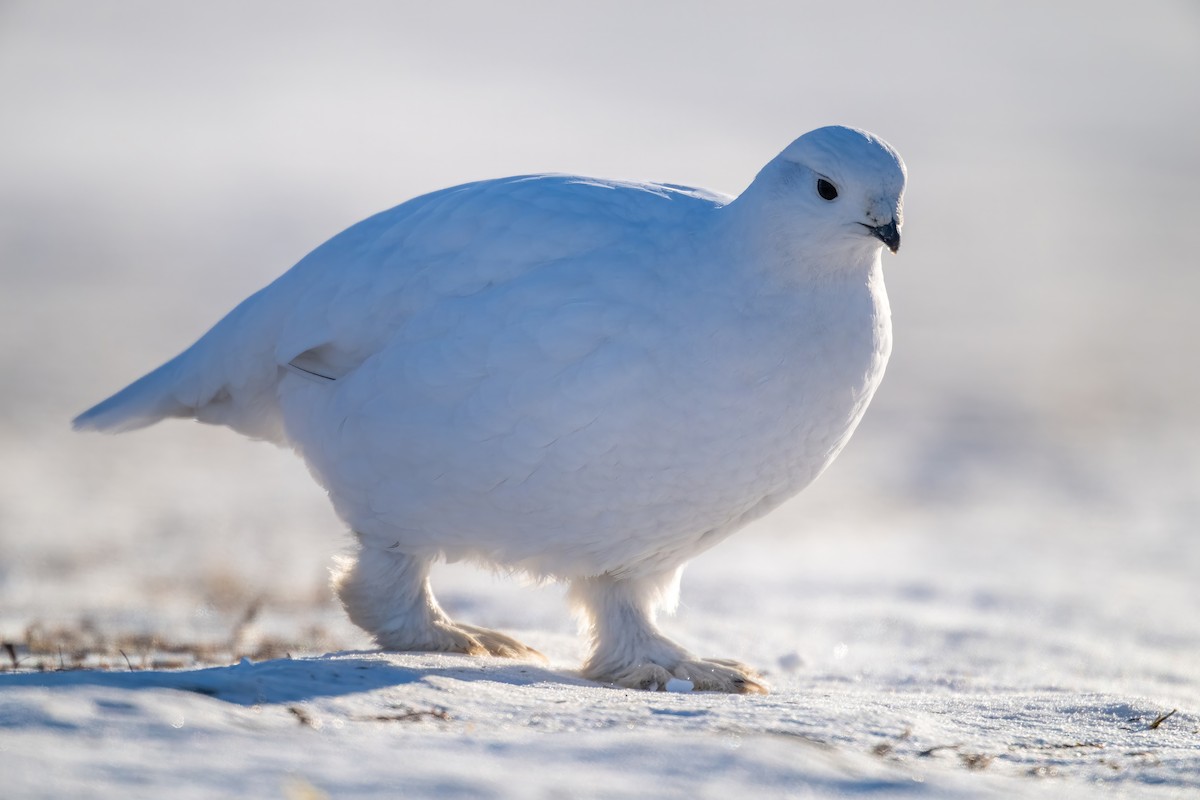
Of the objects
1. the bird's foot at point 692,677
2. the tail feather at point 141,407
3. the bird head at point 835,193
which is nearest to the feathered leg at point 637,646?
the bird's foot at point 692,677

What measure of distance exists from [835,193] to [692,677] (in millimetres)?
1346

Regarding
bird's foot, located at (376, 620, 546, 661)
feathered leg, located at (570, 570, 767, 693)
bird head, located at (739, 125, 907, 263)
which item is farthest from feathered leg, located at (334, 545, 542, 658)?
bird head, located at (739, 125, 907, 263)

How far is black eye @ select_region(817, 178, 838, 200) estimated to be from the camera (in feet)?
10.3

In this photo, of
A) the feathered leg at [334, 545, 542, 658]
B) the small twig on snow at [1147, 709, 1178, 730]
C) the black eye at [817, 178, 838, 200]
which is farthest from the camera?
the feathered leg at [334, 545, 542, 658]

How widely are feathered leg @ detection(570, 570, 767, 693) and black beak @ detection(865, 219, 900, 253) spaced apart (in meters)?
1.16

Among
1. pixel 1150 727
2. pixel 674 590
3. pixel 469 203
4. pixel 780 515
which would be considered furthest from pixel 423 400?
pixel 780 515

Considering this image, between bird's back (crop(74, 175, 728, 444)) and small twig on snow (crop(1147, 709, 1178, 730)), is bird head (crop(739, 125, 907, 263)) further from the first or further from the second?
small twig on snow (crop(1147, 709, 1178, 730))

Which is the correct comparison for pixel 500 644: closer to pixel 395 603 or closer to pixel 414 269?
pixel 395 603

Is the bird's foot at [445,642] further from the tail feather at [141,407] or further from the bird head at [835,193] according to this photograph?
the bird head at [835,193]

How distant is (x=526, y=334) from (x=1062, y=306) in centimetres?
1166

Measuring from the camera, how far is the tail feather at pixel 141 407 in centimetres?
401

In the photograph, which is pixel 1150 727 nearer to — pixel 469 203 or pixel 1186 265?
pixel 469 203

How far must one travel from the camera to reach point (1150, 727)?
2881 mm

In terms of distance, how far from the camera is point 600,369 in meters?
3.04
